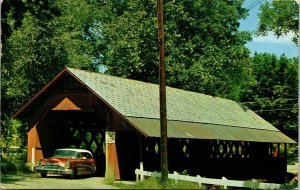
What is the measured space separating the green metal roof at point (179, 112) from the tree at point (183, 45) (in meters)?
6.01

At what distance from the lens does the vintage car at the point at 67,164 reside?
25562mm

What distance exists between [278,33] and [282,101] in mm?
27293

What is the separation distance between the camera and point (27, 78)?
4575 centimetres

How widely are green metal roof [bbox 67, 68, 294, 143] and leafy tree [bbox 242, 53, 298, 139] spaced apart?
27.9 m

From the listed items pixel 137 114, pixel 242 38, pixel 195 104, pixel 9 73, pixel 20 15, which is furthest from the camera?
pixel 242 38

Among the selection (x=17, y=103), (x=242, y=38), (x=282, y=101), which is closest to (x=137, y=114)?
(x=17, y=103)

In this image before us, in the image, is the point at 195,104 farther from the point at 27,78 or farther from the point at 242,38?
the point at 242,38

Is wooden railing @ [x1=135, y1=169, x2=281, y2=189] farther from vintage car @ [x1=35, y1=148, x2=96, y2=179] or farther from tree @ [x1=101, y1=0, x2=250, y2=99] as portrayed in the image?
tree @ [x1=101, y1=0, x2=250, y2=99]

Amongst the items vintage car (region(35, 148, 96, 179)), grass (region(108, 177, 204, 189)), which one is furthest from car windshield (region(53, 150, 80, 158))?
grass (region(108, 177, 204, 189))

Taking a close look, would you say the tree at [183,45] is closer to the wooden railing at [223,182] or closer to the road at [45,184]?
the road at [45,184]

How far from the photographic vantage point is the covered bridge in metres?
26.6

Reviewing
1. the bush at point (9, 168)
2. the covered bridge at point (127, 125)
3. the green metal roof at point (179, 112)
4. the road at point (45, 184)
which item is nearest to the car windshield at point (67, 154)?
the road at point (45, 184)

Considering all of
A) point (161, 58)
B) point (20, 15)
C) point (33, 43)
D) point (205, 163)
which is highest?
point (33, 43)

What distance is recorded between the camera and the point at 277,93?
73688mm
